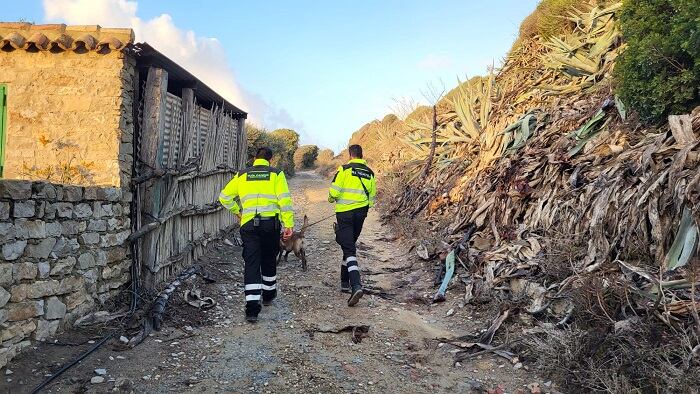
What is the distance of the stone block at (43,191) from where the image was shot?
428 cm

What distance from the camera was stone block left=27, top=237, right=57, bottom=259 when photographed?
434 centimetres

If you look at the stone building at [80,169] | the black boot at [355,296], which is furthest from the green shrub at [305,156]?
the black boot at [355,296]

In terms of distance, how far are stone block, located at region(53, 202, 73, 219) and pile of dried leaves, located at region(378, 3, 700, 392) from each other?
447 centimetres

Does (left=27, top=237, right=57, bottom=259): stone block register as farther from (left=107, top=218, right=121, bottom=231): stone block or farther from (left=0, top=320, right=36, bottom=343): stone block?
(left=107, top=218, right=121, bottom=231): stone block

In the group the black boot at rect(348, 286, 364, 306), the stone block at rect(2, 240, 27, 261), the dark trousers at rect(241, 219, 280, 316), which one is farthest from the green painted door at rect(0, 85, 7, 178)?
the black boot at rect(348, 286, 364, 306)

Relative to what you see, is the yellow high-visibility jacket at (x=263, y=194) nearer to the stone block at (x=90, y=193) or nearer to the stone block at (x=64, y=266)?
the stone block at (x=90, y=193)

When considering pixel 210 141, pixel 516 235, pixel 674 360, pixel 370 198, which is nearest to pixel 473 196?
pixel 516 235

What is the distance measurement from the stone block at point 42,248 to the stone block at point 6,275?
0.23 metres

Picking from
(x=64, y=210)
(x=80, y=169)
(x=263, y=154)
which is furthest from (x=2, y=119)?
(x=263, y=154)

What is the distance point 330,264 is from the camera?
858 cm

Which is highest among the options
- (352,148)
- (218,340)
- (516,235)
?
(352,148)

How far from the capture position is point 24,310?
4.30 m

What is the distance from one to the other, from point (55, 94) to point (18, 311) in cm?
272

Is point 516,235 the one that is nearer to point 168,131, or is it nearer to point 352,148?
point 352,148
